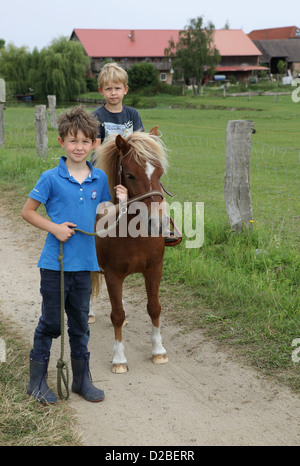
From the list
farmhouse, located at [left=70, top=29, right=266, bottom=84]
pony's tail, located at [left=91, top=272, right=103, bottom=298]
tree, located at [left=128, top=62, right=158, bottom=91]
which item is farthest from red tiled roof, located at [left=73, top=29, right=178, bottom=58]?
pony's tail, located at [left=91, top=272, right=103, bottom=298]

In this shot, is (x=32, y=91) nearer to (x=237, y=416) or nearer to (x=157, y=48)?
(x=157, y=48)

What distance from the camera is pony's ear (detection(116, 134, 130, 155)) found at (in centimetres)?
317

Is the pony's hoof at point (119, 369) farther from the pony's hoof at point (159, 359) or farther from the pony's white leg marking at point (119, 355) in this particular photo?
the pony's hoof at point (159, 359)

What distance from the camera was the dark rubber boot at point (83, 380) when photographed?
3143 millimetres

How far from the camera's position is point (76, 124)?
114 inches

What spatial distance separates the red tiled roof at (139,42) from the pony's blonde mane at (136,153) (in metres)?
59.2

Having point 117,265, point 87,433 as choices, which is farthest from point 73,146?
point 87,433

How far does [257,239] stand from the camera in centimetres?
516

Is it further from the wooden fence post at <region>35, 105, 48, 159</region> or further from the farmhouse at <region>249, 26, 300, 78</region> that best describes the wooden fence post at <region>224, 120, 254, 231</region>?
the farmhouse at <region>249, 26, 300, 78</region>

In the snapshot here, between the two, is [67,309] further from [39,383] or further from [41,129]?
[41,129]

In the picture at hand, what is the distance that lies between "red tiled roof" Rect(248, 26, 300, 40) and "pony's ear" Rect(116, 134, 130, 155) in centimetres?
8660

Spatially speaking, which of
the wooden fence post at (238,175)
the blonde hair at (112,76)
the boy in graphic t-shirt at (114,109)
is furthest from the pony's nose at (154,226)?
the wooden fence post at (238,175)

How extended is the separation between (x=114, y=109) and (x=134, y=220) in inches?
43.4

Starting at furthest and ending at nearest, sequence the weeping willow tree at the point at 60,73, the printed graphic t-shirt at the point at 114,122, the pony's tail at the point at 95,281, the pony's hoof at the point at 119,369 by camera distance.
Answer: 1. the weeping willow tree at the point at 60,73
2. the pony's tail at the point at 95,281
3. the printed graphic t-shirt at the point at 114,122
4. the pony's hoof at the point at 119,369
